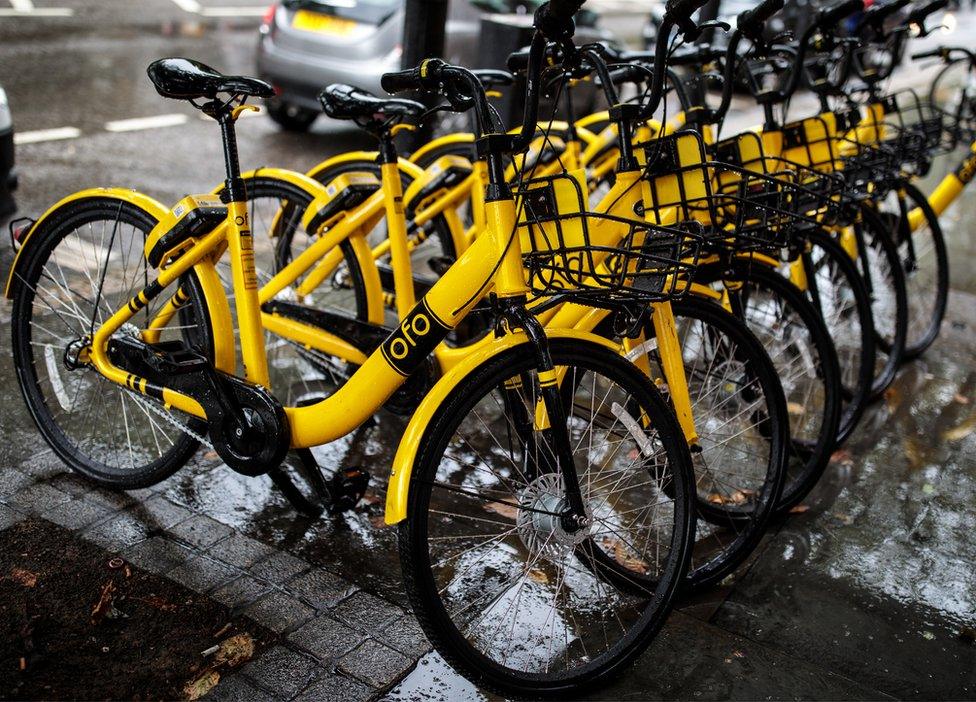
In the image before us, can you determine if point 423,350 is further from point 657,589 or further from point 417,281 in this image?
point 417,281

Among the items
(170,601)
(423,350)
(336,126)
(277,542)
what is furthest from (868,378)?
(336,126)

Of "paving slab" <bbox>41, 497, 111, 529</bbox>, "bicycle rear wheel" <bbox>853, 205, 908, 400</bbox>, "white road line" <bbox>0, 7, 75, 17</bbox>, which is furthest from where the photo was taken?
"white road line" <bbox>0, 7, 75, 17</bbox>

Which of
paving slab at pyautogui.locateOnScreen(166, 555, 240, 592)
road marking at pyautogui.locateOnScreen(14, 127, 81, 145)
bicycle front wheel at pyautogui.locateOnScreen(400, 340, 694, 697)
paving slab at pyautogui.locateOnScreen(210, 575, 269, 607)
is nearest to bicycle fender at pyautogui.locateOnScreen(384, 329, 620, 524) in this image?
bicycle front wheel at pyautogui.locateOnScreen(400, 340, 694, 697)

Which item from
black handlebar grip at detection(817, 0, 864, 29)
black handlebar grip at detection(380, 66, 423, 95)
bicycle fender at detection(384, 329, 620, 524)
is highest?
black handlebar grip at detection(817, 0, 864, 29)

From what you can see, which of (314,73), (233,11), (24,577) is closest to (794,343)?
(24,577)

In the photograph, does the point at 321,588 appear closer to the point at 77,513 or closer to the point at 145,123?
the point at 77,513

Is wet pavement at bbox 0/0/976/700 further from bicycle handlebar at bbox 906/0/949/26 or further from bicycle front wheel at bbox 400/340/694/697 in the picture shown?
bicycle handlebar at bbox 906/0/949/26

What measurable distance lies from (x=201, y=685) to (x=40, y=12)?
13342mm

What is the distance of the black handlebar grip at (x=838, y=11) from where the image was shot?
414cm

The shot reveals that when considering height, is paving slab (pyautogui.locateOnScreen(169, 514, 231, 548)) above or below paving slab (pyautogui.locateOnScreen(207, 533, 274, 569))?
below

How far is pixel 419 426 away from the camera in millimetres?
2586

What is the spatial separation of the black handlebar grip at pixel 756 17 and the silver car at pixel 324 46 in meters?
5.67

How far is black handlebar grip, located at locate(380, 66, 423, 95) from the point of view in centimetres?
286

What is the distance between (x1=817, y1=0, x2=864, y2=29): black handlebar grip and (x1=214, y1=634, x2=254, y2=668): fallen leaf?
3.20 m
